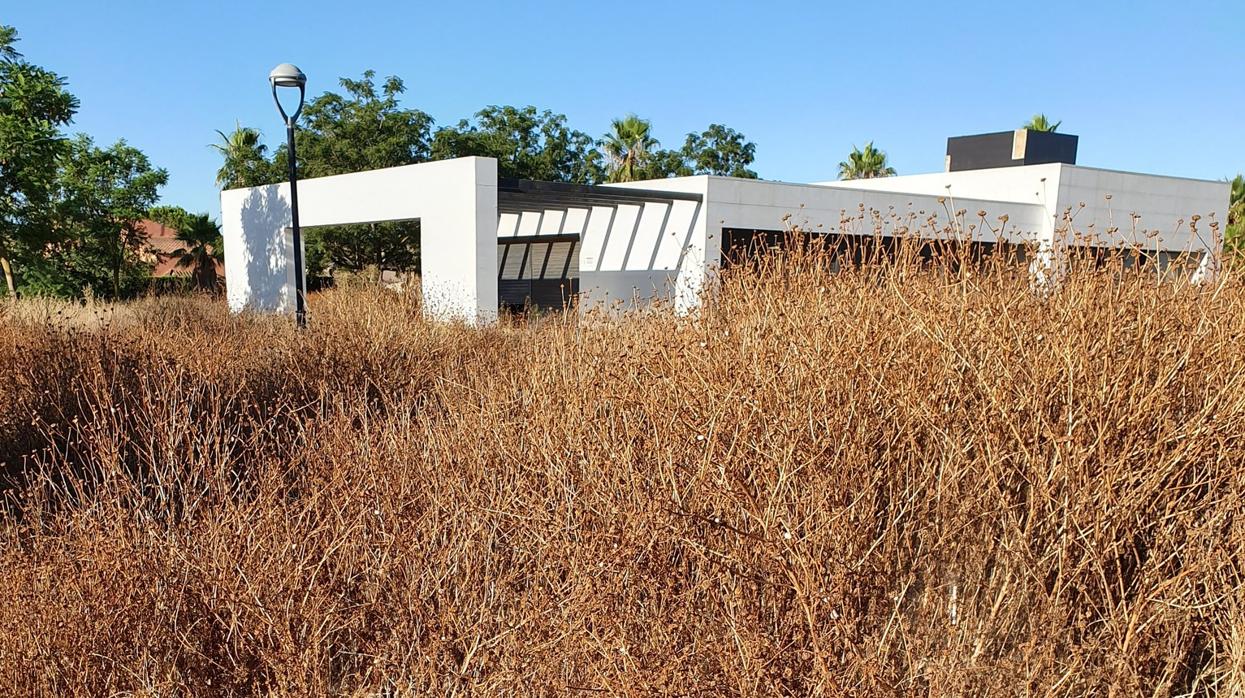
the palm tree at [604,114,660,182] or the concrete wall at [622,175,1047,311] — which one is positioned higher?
the palm tree at [604,114,660,182]

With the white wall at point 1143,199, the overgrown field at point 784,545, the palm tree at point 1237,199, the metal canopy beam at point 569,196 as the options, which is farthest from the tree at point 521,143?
the overgrown field at point 784,545

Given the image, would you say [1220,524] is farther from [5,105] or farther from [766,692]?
[5,105]

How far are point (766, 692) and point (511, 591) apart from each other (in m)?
1.09

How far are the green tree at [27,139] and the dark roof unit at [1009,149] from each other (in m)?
21.1

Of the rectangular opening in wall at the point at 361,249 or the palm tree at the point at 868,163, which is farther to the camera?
the palm tree at the point at 868,163

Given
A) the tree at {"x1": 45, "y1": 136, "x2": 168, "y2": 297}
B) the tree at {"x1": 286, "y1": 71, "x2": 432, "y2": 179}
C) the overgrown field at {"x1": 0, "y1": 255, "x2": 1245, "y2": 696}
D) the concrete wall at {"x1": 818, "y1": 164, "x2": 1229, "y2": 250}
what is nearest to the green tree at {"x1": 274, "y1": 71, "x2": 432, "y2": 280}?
the tree at {"x1": 286, "y1": 71, "x2": 432, "y2": 179}

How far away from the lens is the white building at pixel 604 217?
12773 millimetres

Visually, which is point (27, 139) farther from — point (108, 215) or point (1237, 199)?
point (1237, 199)

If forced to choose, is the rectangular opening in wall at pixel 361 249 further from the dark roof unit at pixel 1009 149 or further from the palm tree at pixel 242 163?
the dark roof unit at pixel 1009 149

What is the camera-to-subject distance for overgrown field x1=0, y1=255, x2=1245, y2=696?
2.47m

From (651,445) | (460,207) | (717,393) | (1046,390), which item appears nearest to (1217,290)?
(1046,390)

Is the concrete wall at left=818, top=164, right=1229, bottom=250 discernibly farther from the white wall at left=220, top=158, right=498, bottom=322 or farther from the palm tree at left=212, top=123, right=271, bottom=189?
the palm tree at left=212, top=123, right=271, bottom=189

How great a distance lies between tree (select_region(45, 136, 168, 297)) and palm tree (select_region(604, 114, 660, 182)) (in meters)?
16.1

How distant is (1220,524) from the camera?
2533 millimetres
